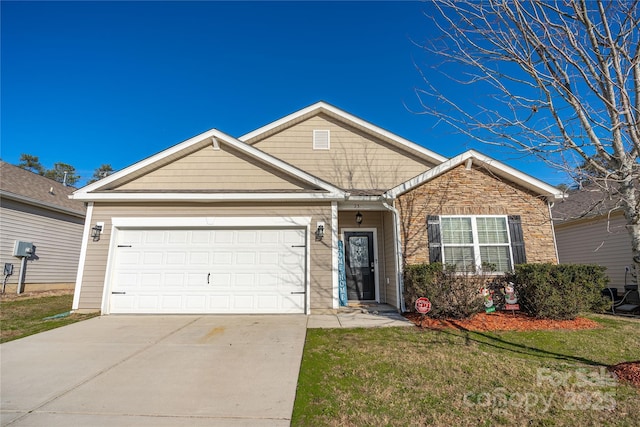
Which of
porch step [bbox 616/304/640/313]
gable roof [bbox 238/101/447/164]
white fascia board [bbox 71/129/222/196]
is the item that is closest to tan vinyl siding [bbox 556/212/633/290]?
porch step [bbox 616/304/640/313]

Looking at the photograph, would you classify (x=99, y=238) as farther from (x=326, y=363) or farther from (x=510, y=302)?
(x=510, y=302)

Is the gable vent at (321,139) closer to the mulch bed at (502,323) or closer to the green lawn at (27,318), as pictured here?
the mulch bed at (502,323)

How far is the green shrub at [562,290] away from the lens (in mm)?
6754

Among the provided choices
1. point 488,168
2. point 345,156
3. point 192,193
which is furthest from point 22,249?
point 488,168

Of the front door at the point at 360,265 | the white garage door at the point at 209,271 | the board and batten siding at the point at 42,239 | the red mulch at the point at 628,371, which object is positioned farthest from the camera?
the board and batten siding at the point at 42,239

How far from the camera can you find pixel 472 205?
8.31 m

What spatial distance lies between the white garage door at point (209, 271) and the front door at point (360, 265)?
8.04 feet

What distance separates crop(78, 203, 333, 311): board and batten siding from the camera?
7555mm

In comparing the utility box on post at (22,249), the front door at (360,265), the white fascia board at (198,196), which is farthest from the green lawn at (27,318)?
the front door at (360,265)

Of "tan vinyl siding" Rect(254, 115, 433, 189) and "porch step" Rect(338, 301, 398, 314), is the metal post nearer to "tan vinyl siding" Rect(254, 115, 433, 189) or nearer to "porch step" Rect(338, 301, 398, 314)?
"tan vinyl siding" Rect(254, 115, 433, 189)

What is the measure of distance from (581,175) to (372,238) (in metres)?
6.43

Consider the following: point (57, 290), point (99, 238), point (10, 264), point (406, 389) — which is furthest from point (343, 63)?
point (57, 290)

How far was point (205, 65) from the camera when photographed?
1214 centimetres

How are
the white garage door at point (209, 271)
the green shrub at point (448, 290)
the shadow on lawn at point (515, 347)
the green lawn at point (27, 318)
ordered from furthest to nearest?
1. the white garage door at point (209, 271)
2. the green shrub at point (448, 290)
3. the green lawn at point (27, 318)
4. the shadow on lawn at point (515, 347)
